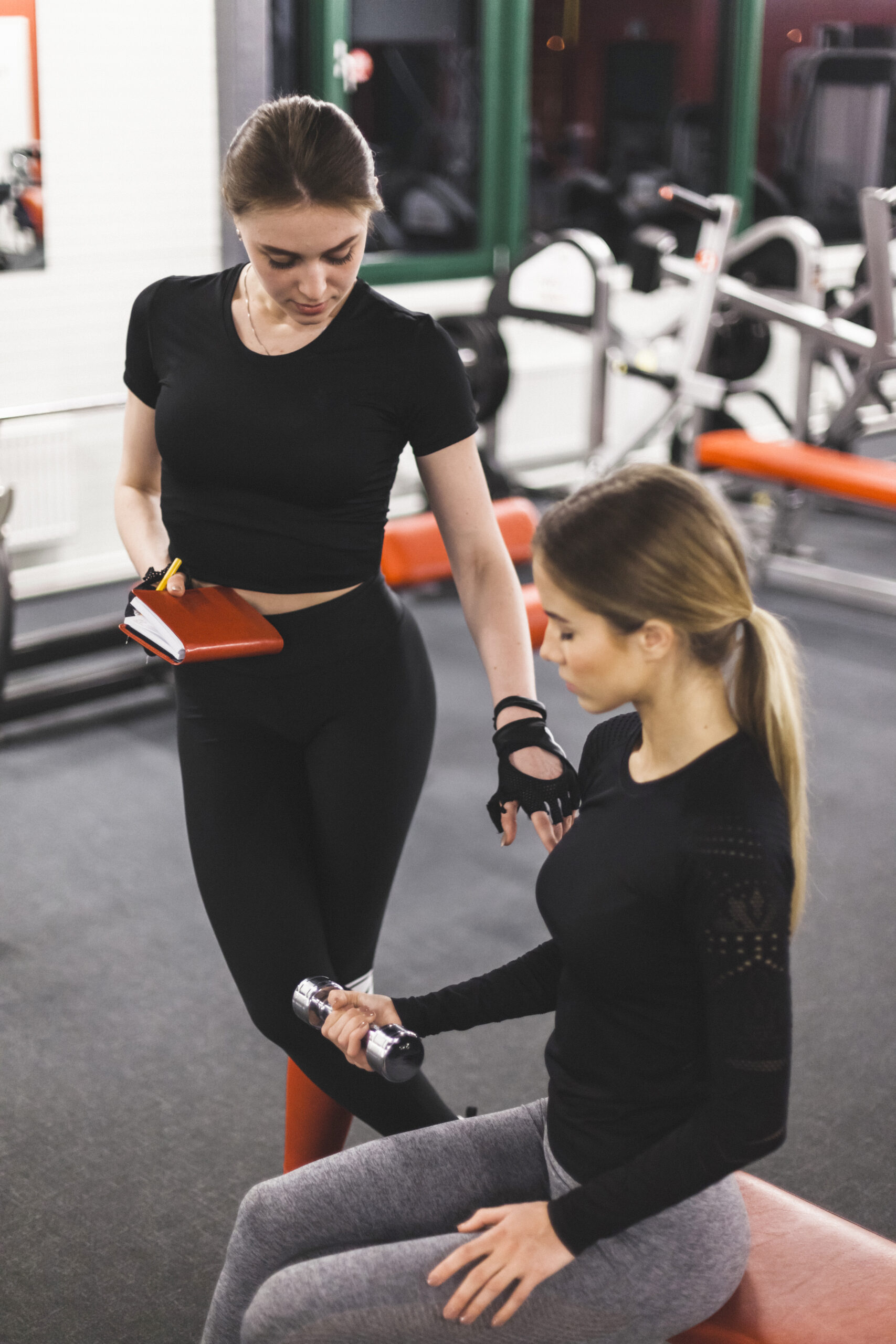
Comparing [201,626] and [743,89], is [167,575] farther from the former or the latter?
[743,89]

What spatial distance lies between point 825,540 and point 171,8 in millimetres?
3218

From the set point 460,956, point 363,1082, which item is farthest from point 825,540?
point 363,1082

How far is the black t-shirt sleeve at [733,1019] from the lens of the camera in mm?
1067

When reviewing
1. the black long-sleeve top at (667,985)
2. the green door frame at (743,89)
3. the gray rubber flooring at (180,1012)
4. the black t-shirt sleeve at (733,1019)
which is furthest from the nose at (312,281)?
the green door frame at (743,89)

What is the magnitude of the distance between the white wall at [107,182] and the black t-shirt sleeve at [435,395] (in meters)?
3.16

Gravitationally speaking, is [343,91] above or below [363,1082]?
above

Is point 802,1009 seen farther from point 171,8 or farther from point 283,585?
point 171,8

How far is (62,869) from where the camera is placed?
299 centimetres

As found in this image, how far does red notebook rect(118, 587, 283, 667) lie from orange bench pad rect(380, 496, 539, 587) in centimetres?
169

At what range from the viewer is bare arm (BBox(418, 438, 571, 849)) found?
1.55 metres

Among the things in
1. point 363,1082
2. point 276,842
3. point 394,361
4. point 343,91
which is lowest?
point 363,1082

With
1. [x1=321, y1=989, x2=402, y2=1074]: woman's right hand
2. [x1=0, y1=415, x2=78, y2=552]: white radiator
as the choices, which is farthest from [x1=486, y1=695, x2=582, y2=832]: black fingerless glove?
[x1=0, y1=415, x2=78, y2=552]: white radiator

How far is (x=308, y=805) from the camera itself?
158cm

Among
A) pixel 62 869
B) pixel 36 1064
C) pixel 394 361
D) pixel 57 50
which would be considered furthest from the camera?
pixel 57 50
